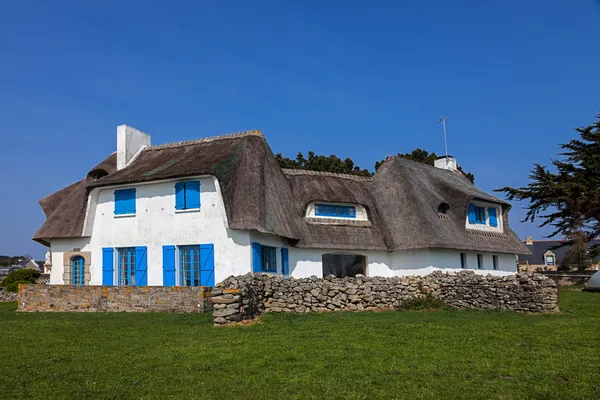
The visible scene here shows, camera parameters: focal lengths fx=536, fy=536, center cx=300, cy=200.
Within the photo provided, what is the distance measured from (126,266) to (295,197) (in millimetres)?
7803

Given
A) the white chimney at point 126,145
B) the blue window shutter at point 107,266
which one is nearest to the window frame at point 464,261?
the blue window shutter at point 107,266

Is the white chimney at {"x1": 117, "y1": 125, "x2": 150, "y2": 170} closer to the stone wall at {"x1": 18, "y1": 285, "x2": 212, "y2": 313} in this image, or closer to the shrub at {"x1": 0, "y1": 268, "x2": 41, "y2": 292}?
the stone wall at {"x1": 18, "y1": 285, "x2": 212, "y2": 313}

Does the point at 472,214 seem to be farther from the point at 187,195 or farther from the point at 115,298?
the point at 115,298

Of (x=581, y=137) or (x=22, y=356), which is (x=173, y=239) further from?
(x=581, y=137)

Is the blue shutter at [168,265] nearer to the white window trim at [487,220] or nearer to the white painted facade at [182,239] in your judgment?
the white painted facade at [182,239]

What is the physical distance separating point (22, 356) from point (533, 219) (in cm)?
3997

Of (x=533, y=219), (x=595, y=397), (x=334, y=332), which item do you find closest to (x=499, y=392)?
(x=595, y=397)

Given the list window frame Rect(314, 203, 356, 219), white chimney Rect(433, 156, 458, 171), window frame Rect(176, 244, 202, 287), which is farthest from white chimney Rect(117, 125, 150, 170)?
white chimney Rect(433, 156, 458, 171)

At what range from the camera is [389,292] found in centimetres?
1895

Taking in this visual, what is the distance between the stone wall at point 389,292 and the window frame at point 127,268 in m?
7.39

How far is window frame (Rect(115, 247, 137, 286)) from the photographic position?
2191cm

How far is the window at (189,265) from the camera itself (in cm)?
2073

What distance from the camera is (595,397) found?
6996 millimetres

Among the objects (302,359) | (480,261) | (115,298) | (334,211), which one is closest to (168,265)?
(115,298)
